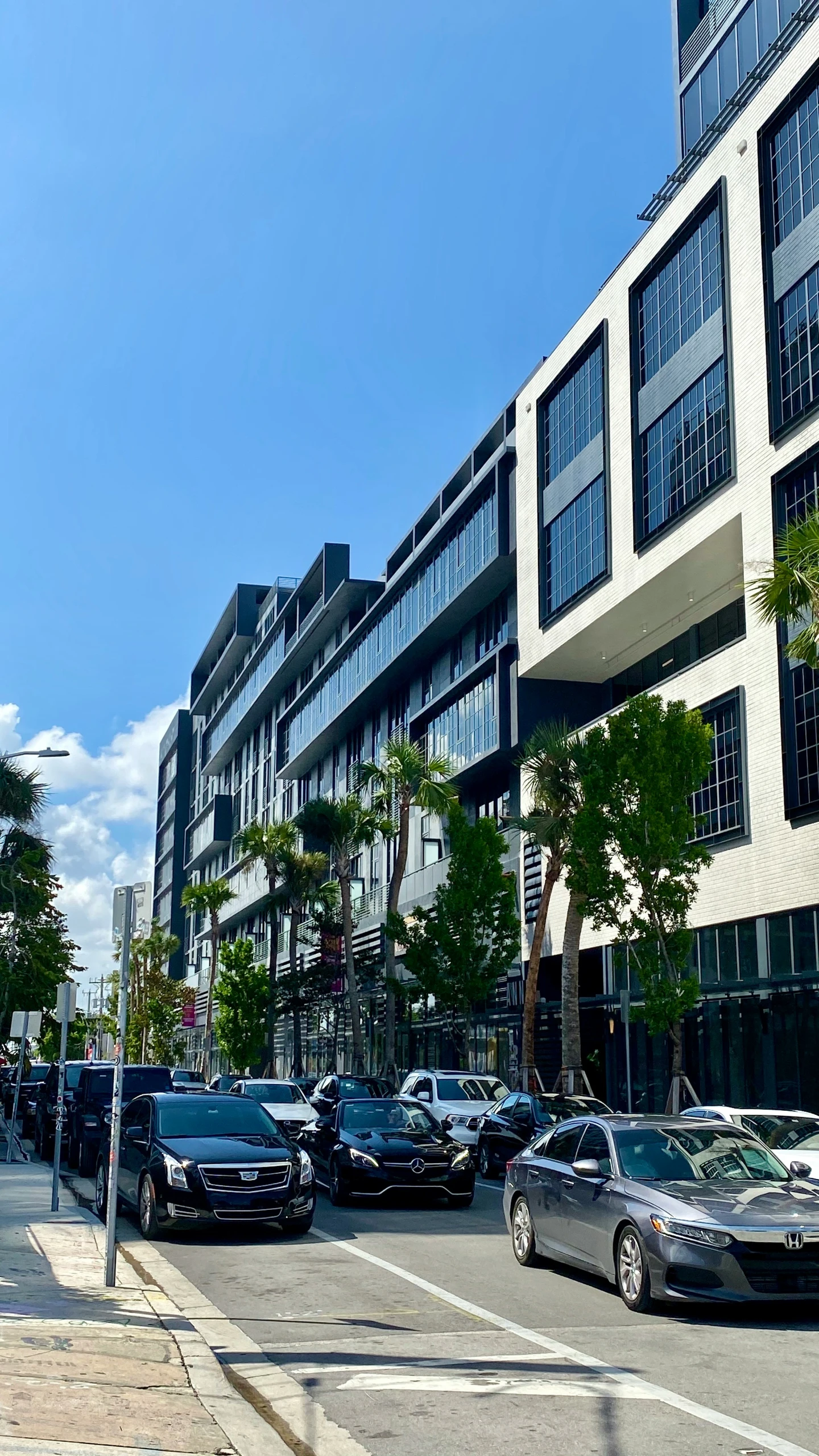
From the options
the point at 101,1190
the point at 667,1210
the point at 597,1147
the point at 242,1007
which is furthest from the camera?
the point at 242,1007

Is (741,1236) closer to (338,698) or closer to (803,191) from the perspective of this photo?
(803,191)

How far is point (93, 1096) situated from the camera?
2616 centimetres

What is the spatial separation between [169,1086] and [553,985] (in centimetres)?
1745

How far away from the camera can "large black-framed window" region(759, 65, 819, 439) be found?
2797 cm

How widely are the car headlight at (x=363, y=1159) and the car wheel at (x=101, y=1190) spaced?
10.4 ft

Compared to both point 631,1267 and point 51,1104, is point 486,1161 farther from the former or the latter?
point 631,1267

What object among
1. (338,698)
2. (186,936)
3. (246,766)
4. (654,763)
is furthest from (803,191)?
(186,936)

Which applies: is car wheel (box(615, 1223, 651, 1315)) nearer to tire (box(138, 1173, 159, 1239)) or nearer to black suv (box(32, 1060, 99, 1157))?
tire (box(138, 1173, 159, 1239))

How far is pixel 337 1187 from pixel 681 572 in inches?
726

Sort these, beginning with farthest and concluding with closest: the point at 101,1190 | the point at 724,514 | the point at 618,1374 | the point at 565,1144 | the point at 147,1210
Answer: the point at 724,514 → the point at 101,1190 → the point at 147,1210 → the point at 565,1144 → the point at 618,1374

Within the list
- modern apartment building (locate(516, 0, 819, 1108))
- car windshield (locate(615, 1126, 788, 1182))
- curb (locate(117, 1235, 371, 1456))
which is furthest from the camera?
modern apartment building (locate(516, 0, 819, 1108))

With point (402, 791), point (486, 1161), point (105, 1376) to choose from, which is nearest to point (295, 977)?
point (402, 791)

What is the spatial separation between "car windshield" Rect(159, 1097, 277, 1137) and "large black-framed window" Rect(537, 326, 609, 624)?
22.2 meters

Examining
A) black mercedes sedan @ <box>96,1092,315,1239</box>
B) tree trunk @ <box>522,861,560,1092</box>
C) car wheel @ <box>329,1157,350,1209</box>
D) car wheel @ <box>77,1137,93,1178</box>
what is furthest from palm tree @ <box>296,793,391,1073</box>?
black mercedes sedan @ <box>96,1092,315,1239</box>
